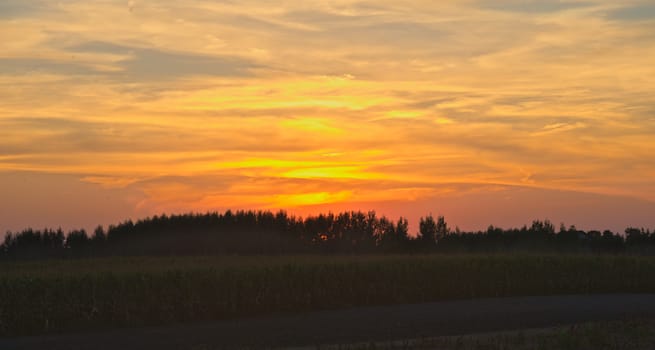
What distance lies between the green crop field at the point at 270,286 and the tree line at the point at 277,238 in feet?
77.8

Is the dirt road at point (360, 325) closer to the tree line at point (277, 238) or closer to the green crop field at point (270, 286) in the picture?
the green crop field at point (270, 286)

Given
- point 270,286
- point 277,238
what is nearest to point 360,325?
point 270,286

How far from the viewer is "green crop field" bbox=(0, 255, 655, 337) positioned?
32.2 m

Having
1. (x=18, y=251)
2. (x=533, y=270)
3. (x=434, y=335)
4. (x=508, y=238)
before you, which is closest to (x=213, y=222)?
(x=18, y=251)

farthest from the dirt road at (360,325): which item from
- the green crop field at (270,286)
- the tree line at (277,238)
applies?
the tree line at (277,238)

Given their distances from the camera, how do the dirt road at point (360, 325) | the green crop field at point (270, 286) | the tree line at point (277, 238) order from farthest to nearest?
the tree line at point (277, 238) → the green crop field at point (270, 286) → the dirt road at point (360, 325)

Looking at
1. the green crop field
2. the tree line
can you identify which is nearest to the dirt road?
the green crop field

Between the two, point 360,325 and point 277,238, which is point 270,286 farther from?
point 277,238

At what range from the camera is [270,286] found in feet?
123

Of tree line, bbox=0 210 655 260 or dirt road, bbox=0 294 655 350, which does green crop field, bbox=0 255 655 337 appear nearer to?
dirt road, bbox=0 294 655 350

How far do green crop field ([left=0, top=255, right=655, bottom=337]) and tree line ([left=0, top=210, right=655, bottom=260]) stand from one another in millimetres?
23707

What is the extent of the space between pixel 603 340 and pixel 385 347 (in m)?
5.86

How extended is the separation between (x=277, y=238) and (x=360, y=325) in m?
51.2

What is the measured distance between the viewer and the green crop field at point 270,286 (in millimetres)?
32250
